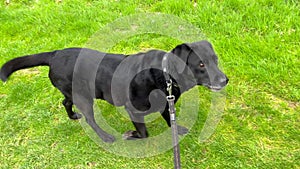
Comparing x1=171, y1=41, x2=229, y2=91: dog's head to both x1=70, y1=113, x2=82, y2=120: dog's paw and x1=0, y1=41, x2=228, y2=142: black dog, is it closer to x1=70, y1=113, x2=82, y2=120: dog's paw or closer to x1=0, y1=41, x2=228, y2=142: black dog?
x1=0, y1=41, x2=228, y2=142: black dog

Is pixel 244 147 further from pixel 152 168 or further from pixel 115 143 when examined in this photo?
pixel 115 143

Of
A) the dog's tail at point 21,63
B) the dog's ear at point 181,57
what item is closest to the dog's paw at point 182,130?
the dog's ear at point 181,57

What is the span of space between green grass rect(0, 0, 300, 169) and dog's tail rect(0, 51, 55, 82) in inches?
31.8

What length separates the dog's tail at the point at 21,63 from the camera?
2.92 metres

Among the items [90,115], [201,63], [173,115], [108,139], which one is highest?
[201,63]

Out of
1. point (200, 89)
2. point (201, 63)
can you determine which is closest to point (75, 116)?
point (200, 89)

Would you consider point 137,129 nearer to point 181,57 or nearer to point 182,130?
point 182,130

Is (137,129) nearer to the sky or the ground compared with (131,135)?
nearer to the sky

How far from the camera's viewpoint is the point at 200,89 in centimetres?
373

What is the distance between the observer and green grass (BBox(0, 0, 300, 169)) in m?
3.18

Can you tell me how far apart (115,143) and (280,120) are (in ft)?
4.92

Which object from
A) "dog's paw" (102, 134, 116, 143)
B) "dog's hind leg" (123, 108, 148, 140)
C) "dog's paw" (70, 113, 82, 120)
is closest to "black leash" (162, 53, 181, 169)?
"dog's hind leg" (123, 108, 148, 140)

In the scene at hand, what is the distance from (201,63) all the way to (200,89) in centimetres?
113

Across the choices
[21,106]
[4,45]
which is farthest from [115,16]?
[21,106]
